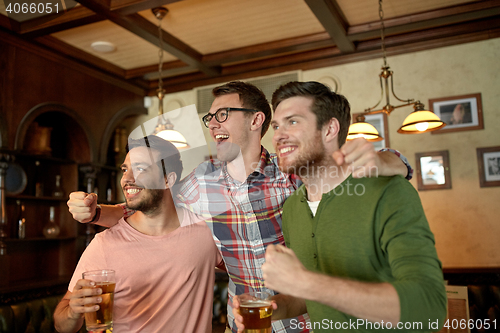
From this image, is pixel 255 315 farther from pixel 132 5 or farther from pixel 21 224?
pixel 21 224

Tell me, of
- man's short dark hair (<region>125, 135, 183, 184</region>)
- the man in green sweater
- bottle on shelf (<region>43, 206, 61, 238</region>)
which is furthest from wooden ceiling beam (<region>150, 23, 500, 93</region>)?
the man in green sweater

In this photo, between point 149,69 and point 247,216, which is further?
point 149,69

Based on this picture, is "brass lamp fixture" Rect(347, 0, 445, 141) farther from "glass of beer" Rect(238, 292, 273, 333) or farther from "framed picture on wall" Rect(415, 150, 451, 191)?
"glass of beer" Rect(238, 292, 273, 333)

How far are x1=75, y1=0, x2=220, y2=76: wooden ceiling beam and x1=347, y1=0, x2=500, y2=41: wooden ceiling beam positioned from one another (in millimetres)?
1913

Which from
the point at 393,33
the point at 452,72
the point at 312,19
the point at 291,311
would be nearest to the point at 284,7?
the point at 312,19

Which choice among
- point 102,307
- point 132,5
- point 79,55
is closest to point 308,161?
point 102,307

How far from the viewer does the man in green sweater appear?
91 cm

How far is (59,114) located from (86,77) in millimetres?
586

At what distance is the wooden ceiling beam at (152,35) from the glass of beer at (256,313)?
326 centimetres

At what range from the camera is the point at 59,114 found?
4.92 meters

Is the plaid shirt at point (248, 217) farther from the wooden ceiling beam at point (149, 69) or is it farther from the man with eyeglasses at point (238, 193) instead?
the wooden ceiling beam at point (149, 69)

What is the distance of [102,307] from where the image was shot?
1.25m

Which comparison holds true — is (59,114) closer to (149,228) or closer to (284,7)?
(284,7)

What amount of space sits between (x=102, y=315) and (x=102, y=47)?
413cm
